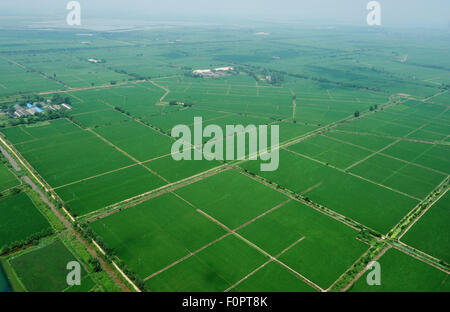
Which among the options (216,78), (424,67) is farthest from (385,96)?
(424,67)

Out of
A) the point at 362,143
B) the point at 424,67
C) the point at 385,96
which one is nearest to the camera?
the point at 362,143

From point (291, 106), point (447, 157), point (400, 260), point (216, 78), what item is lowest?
point (400, 260)

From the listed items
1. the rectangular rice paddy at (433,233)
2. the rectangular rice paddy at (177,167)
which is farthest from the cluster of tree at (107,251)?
the rectangular rice paddy at (433,233)

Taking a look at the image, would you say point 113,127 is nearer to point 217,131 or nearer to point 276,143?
point 217,131

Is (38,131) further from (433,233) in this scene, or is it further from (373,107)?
(373,107)

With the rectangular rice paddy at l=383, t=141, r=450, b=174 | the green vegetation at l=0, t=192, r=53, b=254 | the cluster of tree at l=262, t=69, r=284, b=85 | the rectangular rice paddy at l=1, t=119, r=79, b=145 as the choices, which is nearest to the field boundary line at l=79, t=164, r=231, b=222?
the green vegetation at l=0, t=192, r=53, b=254

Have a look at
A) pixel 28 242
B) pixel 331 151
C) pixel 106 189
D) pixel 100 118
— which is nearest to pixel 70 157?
pixel 106 189
